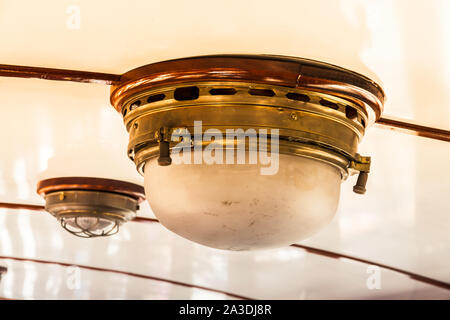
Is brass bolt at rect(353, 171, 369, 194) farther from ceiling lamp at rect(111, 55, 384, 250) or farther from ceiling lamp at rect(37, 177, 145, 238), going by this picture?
ceiling lamp at rect(37, 177, 145, 238)

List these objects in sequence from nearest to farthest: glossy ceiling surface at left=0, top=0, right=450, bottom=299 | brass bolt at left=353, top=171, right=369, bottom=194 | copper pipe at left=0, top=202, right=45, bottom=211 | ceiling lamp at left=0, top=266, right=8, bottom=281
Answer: glossy ceiling surface at left=0, top=0, right=450, bottom=299
brass bolt at left=353, top=171, right=369, bottom=194
copper pipe at left=0, top=202, right=45, bottom=211
ceiling lamp at left=0, top=266, right=8, bottom=281

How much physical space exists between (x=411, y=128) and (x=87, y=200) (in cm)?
152

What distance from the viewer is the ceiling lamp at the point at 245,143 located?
5.08 feet

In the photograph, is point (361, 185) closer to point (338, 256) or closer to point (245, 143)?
point (245, 143)

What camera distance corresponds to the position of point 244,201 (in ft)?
5.03

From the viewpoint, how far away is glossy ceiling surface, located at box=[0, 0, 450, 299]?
60.4 inches

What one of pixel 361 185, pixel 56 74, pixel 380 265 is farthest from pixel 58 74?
pixel 380 265

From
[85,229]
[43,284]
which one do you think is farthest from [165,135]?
[43,284]

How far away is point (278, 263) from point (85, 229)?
1.46 meters

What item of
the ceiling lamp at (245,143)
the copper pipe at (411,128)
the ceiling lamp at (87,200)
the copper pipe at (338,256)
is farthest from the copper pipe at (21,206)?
the copper pipe at (411,128)

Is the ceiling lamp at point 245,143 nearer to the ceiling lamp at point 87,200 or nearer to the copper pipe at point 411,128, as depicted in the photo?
the copper pipe at point 411,128

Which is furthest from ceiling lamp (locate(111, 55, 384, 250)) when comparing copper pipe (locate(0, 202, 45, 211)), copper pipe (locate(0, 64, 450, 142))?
copper pipe (locate(0, 202, 45, 211))

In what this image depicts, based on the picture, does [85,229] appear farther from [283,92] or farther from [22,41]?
[283,92]

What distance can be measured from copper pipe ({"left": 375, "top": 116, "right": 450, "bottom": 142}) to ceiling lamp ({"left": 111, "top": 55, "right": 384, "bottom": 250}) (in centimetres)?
39
